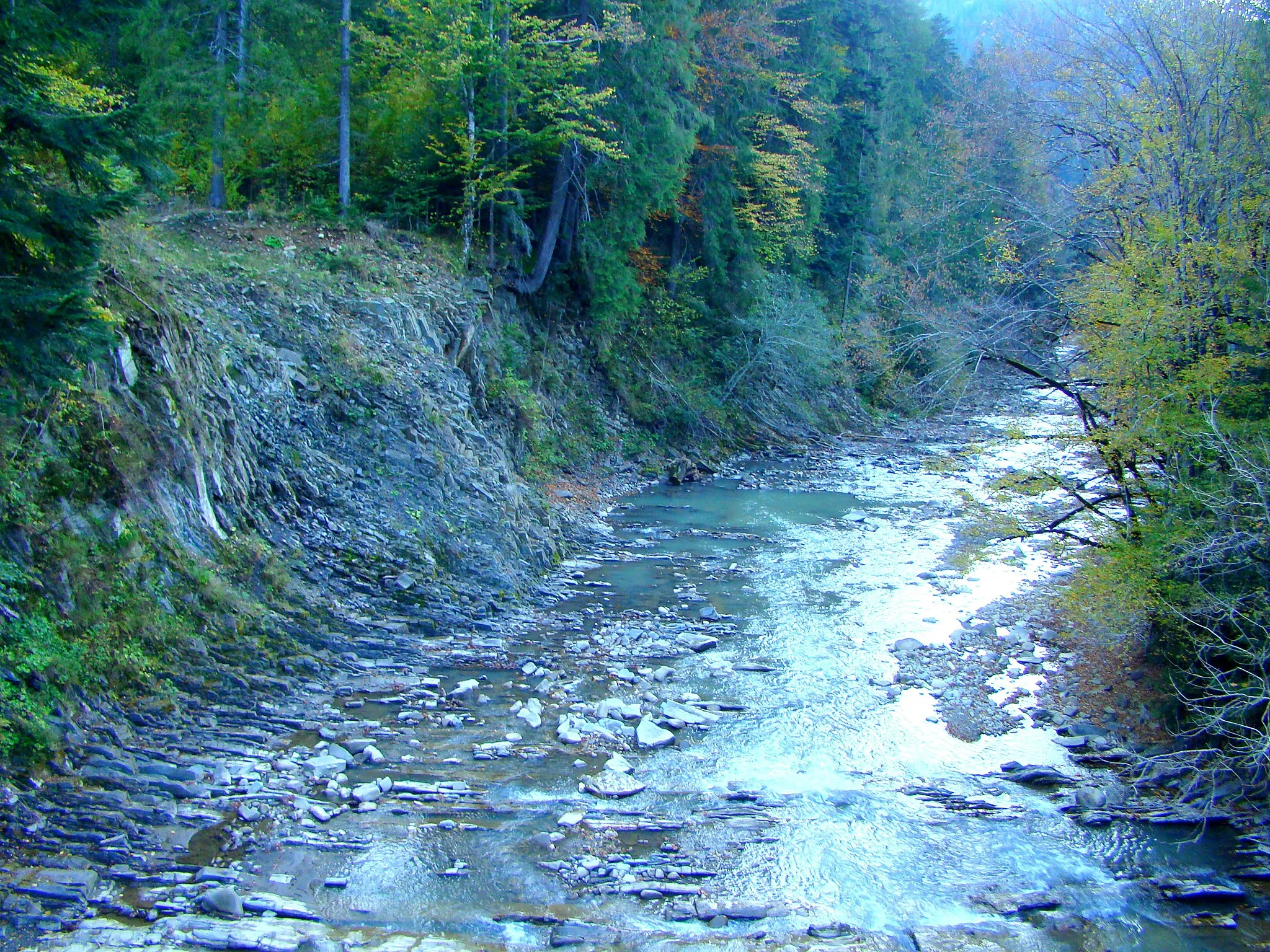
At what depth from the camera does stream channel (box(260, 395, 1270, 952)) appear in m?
7.00

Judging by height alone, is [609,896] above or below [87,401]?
below

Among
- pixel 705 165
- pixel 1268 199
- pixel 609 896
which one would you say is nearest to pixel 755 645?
pixel 609 896

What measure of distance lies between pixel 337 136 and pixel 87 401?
13.6 metres

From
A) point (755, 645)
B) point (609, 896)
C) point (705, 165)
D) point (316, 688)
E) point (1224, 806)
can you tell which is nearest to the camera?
point (609, 896)

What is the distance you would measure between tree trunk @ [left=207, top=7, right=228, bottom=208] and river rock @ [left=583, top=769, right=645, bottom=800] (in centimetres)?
1507

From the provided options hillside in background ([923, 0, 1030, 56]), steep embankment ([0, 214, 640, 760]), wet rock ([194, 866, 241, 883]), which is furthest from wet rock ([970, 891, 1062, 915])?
hillside in background ([923, 0, 1030, 56])

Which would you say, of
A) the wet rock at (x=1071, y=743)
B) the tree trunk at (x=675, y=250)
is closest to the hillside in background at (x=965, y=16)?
the tree trunk at (x=675, y=250)

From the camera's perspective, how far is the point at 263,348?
1409cm

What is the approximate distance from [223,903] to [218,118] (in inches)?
638

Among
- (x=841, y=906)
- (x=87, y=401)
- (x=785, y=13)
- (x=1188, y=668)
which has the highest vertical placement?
(x=785, y=13)

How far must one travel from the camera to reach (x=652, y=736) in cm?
991

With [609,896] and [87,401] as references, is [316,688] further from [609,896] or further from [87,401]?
[609,896]

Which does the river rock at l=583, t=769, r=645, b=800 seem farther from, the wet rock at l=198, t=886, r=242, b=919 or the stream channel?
the wet rock at l=198, t=886, r=242, b=919

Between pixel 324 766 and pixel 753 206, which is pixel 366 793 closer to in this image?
pixel 324 766
